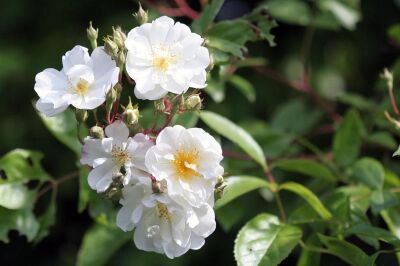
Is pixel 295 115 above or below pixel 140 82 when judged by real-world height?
below

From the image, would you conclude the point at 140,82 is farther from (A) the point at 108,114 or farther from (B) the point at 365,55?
(B) the point at 365,55

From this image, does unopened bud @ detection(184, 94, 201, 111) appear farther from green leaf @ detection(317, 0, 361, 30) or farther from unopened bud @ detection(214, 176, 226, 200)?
green leaf @ detection(317, 0, 361, 30)

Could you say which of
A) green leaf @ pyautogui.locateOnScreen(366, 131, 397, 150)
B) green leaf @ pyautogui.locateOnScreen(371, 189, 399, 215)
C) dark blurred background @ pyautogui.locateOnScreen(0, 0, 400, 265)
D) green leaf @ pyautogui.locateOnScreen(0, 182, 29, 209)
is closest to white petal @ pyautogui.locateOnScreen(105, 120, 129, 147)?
green leaf @ pyautogui.locateOnScreen(0, 182, 29, 209)

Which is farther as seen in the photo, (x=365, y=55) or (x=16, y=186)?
(x=365, y=55)

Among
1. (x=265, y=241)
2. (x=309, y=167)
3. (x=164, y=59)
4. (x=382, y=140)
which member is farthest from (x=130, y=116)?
(x=382, y=140)

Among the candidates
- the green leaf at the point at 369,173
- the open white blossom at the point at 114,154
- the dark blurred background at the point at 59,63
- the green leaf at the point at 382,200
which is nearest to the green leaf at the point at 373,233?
the green leaf at the point at 382,200

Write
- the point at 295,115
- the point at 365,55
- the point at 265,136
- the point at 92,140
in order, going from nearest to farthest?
the point at 92,140
the point at 265,136
the point at 295,115
the point at 365,55

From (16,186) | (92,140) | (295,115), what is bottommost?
(295,115)

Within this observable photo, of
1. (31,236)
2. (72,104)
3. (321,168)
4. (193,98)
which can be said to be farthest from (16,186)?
(321,168)

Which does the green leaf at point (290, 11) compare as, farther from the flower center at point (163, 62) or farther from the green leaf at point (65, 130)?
the flower center at point (163, 62)
